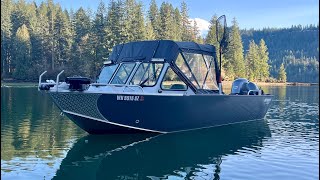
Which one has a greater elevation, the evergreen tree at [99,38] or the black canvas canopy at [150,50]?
the evergreen tree at [99,38]

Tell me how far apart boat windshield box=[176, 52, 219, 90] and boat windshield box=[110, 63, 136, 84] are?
2.12 meters

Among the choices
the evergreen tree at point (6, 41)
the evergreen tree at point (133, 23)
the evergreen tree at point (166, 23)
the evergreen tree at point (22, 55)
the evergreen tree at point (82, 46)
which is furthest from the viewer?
the evergreen tree at point (166, 23)

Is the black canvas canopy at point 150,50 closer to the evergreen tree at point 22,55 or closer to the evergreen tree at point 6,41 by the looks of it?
the evergreen tree at point 22,55

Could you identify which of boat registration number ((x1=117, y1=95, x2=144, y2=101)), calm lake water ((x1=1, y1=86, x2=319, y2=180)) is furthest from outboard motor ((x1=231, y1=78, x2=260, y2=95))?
boat registration number ((x1=117, y1=95, x2=144, y2=101))

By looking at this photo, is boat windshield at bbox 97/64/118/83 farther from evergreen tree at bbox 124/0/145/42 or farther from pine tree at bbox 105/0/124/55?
evergreen tree at bbox 124/0/145/42

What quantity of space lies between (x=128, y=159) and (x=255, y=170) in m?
3.91

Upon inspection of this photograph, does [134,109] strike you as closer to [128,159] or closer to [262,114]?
[128,159]

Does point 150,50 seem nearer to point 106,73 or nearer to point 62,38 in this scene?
point 106,73

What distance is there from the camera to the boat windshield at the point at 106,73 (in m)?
18.0

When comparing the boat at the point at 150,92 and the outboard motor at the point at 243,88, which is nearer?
the boat at the point at 150,92

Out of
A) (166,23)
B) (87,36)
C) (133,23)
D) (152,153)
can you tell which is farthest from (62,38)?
(152,153)

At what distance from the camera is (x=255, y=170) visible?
38.0 ft

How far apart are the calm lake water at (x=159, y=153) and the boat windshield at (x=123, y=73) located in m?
2.36

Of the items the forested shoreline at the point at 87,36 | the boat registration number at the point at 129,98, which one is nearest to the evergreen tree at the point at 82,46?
the forested shoreline at the point at 87,36
